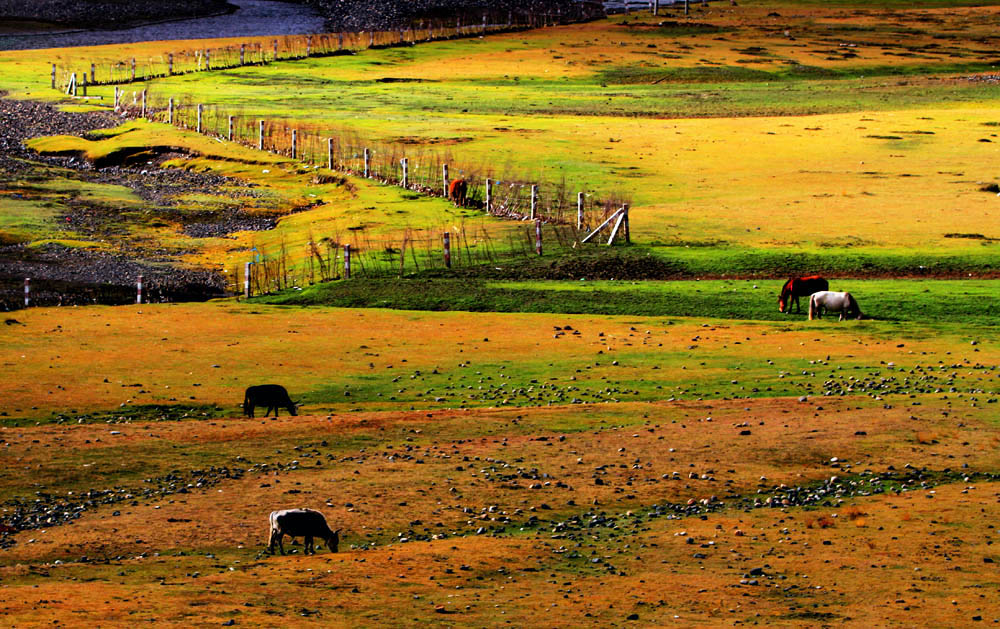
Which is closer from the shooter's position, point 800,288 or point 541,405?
point 541,405

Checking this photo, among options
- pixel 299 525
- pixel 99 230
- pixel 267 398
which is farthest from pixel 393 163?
pixel 299 525

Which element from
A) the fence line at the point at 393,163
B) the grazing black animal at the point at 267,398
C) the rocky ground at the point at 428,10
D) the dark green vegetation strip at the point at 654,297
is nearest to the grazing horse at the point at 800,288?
the dark green vegetation strip at the point at 654,297

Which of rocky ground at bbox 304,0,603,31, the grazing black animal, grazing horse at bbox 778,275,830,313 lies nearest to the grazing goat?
the grazing black animal

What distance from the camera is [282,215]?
59125 millimetres

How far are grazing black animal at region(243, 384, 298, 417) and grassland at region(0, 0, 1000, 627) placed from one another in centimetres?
43

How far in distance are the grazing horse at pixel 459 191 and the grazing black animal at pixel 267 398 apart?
27861 millimetres

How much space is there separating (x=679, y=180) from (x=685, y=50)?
5642 cm

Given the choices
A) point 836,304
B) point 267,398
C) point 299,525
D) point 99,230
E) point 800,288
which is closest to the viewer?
point 299,525

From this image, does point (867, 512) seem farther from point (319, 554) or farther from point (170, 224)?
point (170, 224)

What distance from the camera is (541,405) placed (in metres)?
29.6

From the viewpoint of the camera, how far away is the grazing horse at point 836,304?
37.2 metres

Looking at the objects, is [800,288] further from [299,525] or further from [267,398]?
[299,525]

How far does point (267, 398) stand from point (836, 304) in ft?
52.4

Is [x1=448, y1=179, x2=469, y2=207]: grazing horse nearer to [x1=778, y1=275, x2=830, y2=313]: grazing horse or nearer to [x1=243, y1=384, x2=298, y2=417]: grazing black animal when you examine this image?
[x1=778, y1=275, x2=830, y2=313]: grazing horse
